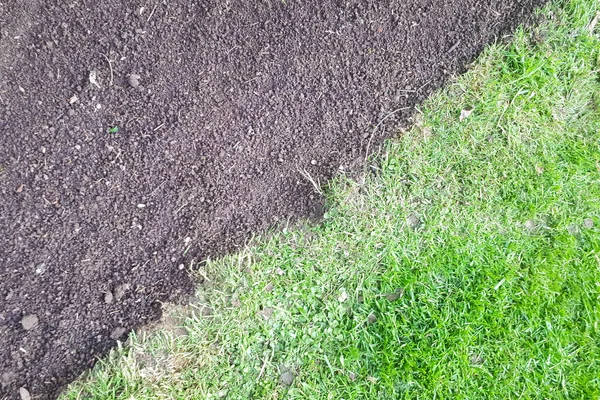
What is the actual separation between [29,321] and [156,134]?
1.00m

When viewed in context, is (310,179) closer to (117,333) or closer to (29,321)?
(117,333)

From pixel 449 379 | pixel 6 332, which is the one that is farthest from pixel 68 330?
pixel 449 379

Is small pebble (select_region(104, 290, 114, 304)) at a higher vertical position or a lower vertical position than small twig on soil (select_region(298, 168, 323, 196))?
higher

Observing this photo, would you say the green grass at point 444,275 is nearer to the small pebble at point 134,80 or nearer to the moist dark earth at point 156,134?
the moist dark earth at point 156,134

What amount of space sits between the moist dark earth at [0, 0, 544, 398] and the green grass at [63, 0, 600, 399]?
15cm

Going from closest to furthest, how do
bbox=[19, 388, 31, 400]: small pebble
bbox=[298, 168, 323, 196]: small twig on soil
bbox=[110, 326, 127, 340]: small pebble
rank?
bbox=[19, 388, 31, 400]: small pebble
bbox=[110, 326, 127, 340]: small pebble
bbox=[298, 168, 323, 196]: small twig on soil

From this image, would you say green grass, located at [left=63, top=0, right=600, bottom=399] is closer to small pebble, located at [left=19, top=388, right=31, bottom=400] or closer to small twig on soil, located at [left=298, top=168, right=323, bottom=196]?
small twig on soil, located at [left=298, top=168, right=323, bottom=196]

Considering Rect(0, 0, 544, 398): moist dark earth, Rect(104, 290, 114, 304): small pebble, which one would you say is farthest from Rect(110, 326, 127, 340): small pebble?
Rect(104, 290, 114, 304): small pebble

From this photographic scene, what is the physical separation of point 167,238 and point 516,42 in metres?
2.08

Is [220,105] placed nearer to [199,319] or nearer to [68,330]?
[199,319]

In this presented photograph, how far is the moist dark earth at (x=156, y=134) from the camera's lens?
1.95 meters

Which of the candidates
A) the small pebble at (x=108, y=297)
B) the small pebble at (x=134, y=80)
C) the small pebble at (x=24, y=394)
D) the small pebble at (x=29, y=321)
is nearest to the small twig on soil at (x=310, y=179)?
the small pebble at (x=134, y=80)

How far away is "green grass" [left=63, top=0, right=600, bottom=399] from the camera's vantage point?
2.04m

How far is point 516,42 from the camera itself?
2.33m
